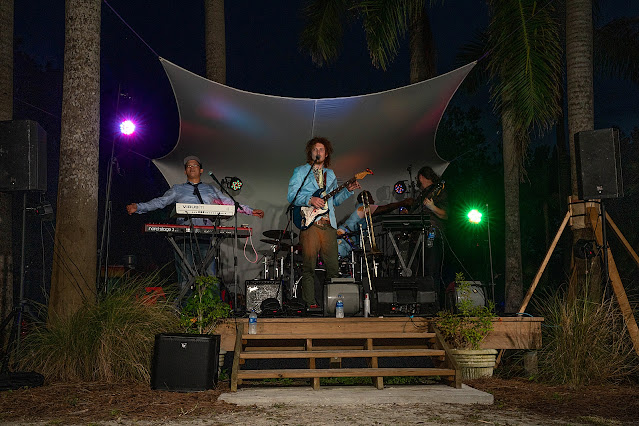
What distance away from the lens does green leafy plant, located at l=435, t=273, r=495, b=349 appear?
581cm

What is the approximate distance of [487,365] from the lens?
19.2 ft

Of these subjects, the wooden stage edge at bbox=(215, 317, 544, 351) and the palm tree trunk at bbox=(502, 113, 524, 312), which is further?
the palm tree trunk at bbox=(502, 113, 524, 312)

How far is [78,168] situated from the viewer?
19.2 feet

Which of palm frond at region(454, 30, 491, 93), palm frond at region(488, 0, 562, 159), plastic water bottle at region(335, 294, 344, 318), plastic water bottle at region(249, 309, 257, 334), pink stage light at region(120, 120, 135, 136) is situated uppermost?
palm frond at region(454, 30, 491, 93)

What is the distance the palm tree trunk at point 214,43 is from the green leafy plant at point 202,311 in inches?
167

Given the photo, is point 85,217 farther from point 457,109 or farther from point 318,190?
point 457,109

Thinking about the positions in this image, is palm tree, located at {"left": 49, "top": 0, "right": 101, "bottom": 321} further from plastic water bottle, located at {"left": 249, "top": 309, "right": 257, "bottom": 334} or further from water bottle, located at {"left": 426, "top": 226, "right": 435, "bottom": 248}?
water bottle, located at {"left": 426, "top": 226, "right": 435, "bottom": 248}

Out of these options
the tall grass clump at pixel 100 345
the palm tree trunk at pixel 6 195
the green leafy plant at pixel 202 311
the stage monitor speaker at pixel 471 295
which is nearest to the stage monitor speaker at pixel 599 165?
the stage monitor speaker at pixel 471 295

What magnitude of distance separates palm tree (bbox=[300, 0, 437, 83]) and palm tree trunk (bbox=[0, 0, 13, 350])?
4.18 meters

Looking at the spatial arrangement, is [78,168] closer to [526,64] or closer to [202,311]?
[202,311]

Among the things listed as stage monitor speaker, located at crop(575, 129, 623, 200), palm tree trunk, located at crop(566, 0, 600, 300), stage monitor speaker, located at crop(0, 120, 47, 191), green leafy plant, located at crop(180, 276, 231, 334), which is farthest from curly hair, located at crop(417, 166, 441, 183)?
stage monitor speaker, located at crop(0, 120, 47, 191)

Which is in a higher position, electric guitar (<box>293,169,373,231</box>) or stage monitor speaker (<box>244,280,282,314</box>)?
electric guitar (<box>293,169,373,231</box>)

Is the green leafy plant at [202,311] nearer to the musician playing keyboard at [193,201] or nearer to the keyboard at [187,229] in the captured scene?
the keyboard at [187,229]

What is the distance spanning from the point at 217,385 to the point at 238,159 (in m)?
4.29
